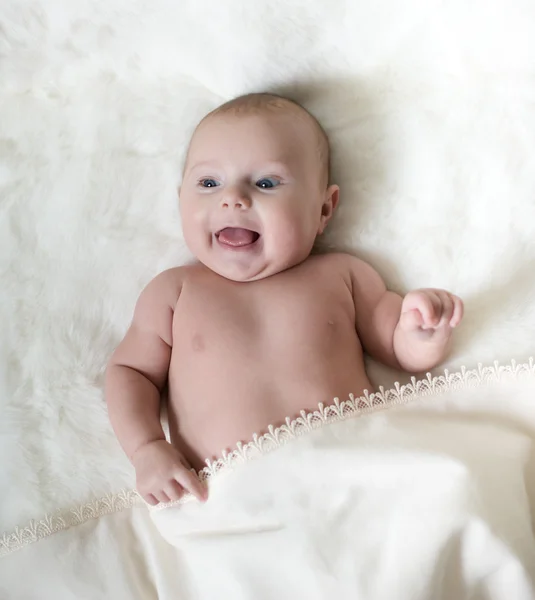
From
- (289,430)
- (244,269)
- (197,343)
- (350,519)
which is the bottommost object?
(350,519)

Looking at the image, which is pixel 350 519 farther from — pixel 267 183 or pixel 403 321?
pixel 267 183

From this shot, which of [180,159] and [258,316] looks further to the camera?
[180,159]

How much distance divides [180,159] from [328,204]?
0.29 m

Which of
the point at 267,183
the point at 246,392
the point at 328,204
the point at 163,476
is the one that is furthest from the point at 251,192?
the point at 163,476

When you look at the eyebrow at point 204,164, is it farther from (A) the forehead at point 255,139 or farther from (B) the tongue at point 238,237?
(B) the tongue at point 238,237

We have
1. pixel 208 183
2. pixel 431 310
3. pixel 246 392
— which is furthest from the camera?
pixel 208 183

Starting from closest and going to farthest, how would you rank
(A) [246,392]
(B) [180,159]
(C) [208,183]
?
(A) [246,392] → (C) [208,183] → (B) [180,159]

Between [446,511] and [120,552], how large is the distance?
0.50 m

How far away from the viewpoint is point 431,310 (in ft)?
3.30

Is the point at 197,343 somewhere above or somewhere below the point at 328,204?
below

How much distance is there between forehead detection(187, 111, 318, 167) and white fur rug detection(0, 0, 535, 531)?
0.11 metres

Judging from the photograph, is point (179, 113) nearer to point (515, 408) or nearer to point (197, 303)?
point (197, 303)

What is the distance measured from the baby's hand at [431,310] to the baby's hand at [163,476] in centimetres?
40

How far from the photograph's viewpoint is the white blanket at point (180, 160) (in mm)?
1204
